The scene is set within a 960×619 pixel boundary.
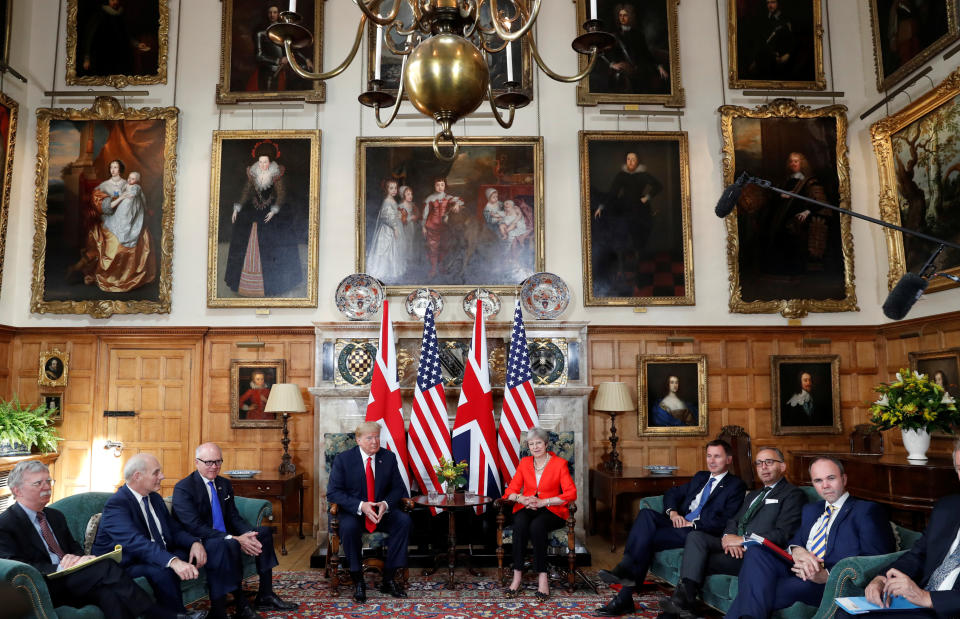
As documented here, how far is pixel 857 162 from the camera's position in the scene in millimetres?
9469

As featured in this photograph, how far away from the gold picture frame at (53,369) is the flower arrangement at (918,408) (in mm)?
9006

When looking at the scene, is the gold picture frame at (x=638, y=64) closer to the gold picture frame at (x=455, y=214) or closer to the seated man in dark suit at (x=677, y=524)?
the gold picture frame at (x=455, y=214)

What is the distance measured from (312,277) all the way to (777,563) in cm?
636

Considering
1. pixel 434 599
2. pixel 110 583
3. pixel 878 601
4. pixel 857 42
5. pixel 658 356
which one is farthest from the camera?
pixel 857 42

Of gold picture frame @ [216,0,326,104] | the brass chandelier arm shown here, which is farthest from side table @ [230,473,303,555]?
the brass chandelier arm

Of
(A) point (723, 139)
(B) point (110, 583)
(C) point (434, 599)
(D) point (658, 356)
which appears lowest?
(C) point (434, 599)

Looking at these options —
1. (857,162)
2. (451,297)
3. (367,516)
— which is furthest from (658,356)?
(367,516)

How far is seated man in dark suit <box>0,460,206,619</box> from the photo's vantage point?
4.30 meters

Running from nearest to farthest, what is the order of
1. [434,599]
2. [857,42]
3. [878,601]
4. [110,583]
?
[878,601] → [110,583] → [434,599] → [857,42]

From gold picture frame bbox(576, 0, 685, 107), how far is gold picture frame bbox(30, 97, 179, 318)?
542 centimetres

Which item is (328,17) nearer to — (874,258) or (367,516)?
(367,516)

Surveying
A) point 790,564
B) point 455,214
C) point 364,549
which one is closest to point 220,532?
Answer: point 364,549

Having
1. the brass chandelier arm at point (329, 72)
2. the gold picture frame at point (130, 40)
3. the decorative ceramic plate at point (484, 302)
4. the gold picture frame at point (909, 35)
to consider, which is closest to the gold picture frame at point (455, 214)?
the decorative ceramic plate at point (484, 302)

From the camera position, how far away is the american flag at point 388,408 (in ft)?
25.0
